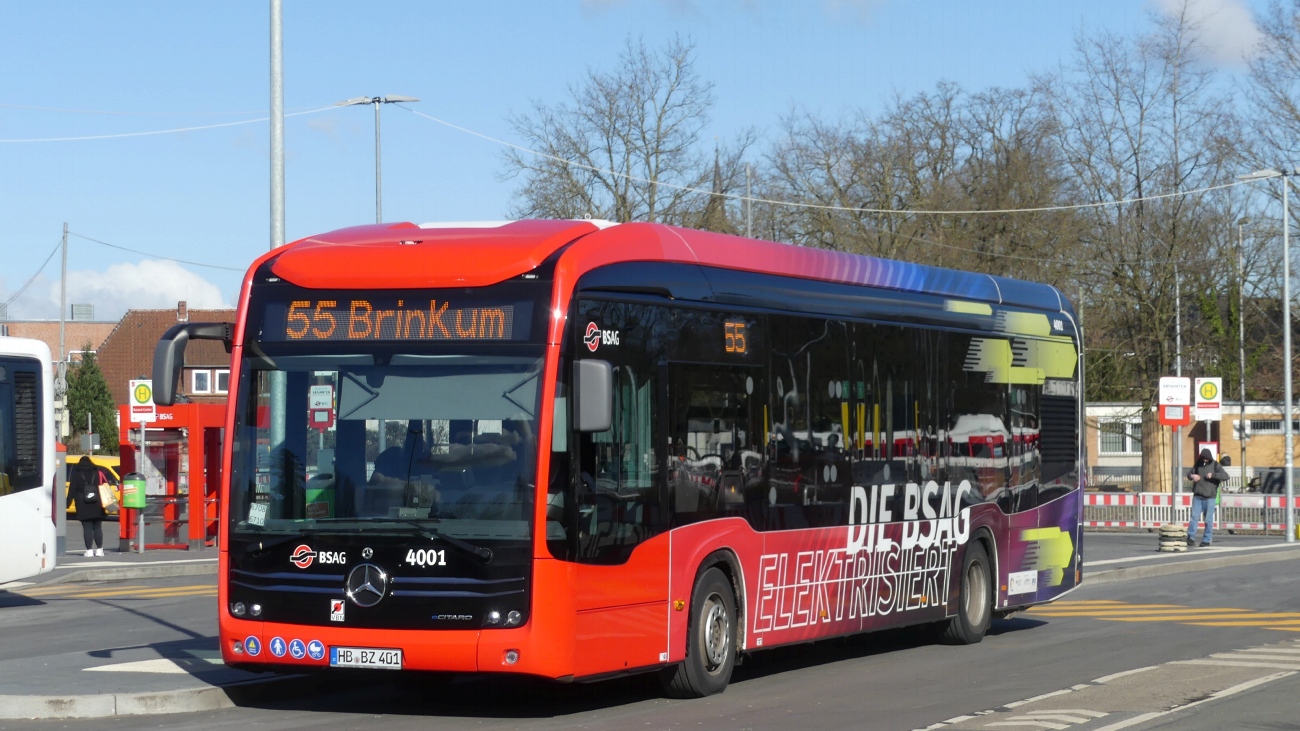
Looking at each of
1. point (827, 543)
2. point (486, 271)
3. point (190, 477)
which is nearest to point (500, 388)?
point (486, 271)

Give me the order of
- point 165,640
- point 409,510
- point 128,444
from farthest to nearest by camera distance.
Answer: point 128,444 < point 165,640 < point 409,510

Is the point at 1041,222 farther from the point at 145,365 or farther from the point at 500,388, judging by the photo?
the point at 145,365

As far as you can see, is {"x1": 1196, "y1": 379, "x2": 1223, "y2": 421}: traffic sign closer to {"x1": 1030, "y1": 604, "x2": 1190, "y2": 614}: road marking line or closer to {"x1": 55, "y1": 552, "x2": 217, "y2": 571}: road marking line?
{"x1": 1030, "y1": 604, "x2": 1190, "y2": 614}: road marking line

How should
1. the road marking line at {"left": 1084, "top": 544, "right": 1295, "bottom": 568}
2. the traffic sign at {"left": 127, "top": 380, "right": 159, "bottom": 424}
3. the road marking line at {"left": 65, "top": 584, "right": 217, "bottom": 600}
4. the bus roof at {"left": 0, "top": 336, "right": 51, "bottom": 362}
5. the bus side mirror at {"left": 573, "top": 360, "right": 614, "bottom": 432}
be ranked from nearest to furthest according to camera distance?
the bus side mirror at {"left": 573, "top": 360, "right": 614, "bottom": 432} → the bus roof at {"left": 0, "top": 336, "right": 51, "bottom": 362} → the road marking line at {"left": 65, "top": 584, "right": 217, "bottom": 600} → the road marking line at {"left": 1084, "top": 544, "right": 1295, "bottom": 568} → the traffic sign at {"left": 127, "top": 380, "right": 159, "bottom": 424}

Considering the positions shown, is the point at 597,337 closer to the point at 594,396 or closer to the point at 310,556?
the point at 594,396

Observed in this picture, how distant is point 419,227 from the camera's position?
11.2 metres

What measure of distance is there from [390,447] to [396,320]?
2.64 ft

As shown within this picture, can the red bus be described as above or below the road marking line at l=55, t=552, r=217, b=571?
above

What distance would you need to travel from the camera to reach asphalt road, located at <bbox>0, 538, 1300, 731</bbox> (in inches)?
408

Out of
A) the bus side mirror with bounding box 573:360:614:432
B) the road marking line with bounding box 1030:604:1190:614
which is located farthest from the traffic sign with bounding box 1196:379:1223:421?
the bus side mirror with bounding box 573:360:614:432

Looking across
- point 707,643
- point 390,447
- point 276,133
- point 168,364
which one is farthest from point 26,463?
point 707,643

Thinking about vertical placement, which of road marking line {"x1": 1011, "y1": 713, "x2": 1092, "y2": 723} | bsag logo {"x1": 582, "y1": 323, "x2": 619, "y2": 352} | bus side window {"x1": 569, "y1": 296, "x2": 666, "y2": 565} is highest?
bsag logo {"x1": 582, "y1": 323, "x2": 619, "y2": 352}

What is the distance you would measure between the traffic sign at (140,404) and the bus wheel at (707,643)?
68.1ft

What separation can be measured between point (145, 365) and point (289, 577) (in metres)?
86.8
